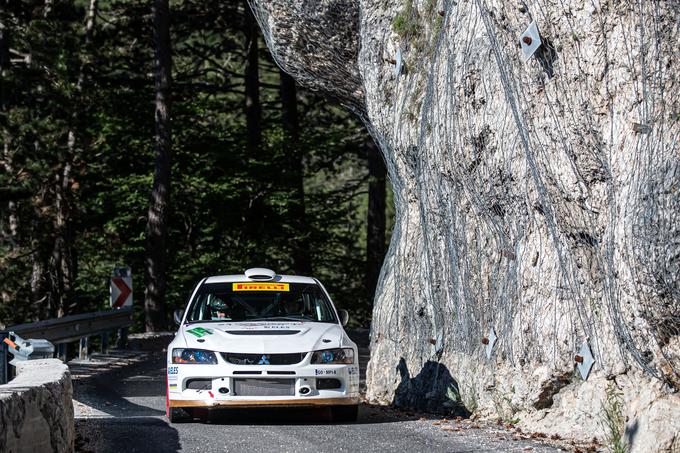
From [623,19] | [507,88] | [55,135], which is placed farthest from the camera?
[55,135]

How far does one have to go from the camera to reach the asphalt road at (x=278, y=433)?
9.43 meters

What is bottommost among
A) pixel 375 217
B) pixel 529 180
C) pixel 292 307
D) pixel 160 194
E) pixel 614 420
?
pixel 614 420

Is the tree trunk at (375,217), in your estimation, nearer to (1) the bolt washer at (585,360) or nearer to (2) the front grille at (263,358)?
(2) the front grille at (263,358)

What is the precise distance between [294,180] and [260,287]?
1936 centimetres

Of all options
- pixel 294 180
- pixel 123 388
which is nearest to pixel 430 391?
pixel 123 388

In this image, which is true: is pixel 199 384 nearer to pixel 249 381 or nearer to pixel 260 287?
pixel 249 381

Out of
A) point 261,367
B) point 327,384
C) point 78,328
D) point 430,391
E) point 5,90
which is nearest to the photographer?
point 261,367

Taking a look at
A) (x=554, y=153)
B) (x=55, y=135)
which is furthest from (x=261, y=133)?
(x=554, y=153)

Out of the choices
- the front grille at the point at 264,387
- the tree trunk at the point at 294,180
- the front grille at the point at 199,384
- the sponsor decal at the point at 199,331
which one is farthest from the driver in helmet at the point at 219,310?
the tree trunk at the point at 294,180

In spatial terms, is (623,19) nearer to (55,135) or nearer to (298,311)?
(298,311)

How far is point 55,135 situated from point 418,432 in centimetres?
2264

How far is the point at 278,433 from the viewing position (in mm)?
10328

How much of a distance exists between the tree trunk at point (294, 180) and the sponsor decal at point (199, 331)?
1993cm

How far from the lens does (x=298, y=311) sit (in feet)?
41.0
